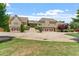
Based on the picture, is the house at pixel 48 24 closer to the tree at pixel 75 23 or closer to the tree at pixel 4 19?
the tree at pixel 75 23

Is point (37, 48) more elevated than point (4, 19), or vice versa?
point (4, 19)

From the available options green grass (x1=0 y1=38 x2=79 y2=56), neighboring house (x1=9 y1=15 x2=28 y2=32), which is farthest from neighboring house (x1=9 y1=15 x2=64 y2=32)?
green grass (x1=0 y1=38 x2=79 y2=56)

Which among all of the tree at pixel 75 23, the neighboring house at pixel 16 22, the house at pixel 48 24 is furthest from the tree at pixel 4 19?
the tree at pixel 75 23

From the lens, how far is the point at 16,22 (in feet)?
5.93

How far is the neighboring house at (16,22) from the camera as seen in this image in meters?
1.79

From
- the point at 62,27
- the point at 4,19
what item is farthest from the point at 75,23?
the point at 4,19

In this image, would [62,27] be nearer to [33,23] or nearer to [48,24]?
[48,24]

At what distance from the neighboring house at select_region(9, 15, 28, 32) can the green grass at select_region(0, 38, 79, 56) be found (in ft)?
0.31

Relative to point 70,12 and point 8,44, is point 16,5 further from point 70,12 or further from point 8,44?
point 70,12

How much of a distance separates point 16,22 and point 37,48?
28cm

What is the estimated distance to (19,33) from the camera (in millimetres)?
1828

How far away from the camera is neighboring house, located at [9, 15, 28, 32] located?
Answer: 5.87ft

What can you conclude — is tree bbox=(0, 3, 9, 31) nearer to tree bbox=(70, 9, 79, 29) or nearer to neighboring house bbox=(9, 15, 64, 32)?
neighboring house bbox=(9, 15, 64, 32)

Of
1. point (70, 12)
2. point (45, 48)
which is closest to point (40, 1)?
point (70, 12)
